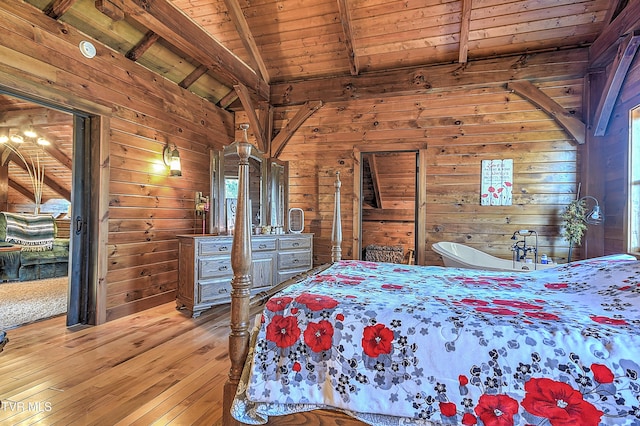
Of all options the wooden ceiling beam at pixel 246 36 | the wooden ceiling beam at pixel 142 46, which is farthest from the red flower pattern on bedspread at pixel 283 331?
the wooden ceiling beam at pixel 246 36

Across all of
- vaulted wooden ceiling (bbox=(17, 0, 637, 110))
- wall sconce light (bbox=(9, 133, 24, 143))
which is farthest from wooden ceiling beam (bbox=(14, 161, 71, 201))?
vaulted wooden ceiling (bbox=(17, 0, 637, 110))

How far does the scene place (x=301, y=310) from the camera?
1.32 m

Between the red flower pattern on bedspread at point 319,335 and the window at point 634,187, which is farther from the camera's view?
the window at point 634,187

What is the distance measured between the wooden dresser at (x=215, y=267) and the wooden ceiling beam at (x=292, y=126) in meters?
1.38

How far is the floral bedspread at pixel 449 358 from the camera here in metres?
1.02

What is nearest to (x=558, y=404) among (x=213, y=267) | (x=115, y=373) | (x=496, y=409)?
(x=496, y=409)

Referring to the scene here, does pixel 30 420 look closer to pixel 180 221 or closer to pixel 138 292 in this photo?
pixel 138 292

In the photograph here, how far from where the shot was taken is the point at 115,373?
2170 millimetres

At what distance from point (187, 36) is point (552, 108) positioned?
400cm

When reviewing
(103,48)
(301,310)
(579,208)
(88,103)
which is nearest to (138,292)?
(88,103)

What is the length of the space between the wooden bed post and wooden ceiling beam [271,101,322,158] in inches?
129

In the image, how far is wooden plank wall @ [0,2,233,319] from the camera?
257 centimetres

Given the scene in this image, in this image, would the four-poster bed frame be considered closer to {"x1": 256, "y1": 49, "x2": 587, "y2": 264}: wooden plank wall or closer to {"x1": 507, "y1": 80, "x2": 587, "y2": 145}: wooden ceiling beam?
{"x1": 256, "y1": 49, "x2": 587, "y2": 264}: wooden plank wall

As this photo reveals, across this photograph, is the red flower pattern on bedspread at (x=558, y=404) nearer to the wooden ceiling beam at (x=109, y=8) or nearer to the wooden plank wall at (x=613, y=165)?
the wooden plank wall at (x=613, y=165)
